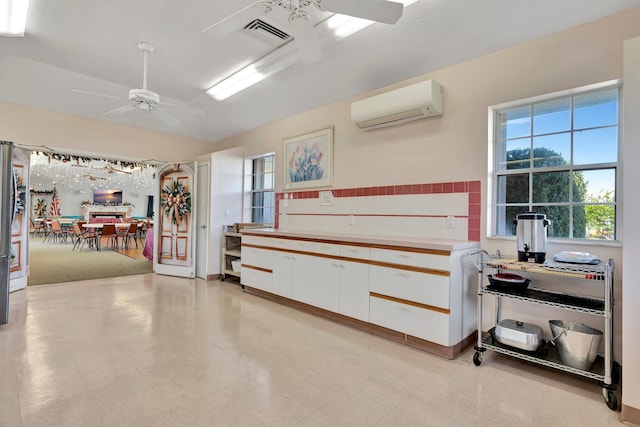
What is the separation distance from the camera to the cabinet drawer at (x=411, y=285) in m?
2.41

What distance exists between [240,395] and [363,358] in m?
0.98

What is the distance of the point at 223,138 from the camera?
601 cm

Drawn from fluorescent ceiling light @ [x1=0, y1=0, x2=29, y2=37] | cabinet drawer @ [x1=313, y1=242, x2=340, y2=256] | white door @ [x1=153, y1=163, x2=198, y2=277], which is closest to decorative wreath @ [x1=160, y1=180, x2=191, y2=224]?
white door @ [x1=153, y1=163, x2=198, y2=277]

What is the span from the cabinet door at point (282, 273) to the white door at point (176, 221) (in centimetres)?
216

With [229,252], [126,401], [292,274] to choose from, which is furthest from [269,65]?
[126,401]

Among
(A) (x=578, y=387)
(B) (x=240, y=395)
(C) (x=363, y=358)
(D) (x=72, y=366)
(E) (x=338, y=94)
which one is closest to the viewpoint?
(B) (x=240, y=395)

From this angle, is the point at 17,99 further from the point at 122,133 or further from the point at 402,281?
the point at 402,281

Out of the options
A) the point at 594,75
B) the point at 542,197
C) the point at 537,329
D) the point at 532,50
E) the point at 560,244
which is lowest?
the point at 537,329

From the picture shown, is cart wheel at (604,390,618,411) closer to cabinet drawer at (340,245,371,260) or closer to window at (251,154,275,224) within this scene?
cabinet drawer at (340,245,371,260)

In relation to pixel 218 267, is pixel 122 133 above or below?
above

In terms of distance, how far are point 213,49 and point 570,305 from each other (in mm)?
3855

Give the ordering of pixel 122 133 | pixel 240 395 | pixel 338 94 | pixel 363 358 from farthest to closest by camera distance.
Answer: pixel 122 133 → pixel 338 94 → pixel 363 358 → pixel 240 395

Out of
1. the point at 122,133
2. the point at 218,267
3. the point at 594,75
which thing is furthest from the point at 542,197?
the point at 122,133

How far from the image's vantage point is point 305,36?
84.4 inches
